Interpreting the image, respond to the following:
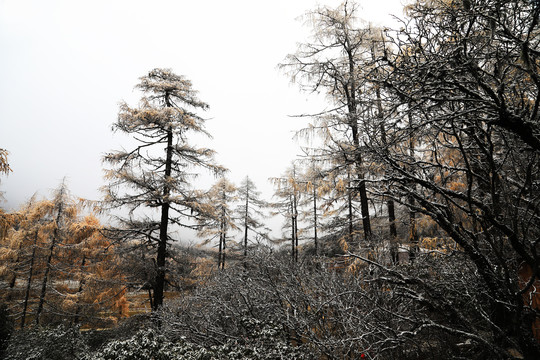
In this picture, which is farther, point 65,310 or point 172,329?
point 65,310

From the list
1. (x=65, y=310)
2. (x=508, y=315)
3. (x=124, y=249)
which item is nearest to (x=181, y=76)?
(x=124, y=249)

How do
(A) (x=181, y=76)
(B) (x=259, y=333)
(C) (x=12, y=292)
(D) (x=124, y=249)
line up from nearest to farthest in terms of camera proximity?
(B) (x=259, y=333) < (D) (x=124, y=249) < (A) (x=181, y=76) < (C) (x=12, y=292)

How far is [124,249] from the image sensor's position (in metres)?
11.0

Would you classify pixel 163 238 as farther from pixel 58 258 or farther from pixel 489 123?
pixel 489 123

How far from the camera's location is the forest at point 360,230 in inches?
86.4

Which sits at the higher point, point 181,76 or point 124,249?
point 181,76

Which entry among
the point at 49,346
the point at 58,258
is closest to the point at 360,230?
the point at 49,346

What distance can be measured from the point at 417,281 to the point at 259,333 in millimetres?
3710

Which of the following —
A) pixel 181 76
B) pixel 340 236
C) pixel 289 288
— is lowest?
pixel 289 288

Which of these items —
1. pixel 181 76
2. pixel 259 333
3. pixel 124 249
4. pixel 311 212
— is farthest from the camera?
pixel 311 212

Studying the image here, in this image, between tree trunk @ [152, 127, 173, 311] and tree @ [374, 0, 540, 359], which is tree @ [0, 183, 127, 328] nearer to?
tree trunk @ [152, 127, 173, 311]

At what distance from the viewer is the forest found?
2.20m

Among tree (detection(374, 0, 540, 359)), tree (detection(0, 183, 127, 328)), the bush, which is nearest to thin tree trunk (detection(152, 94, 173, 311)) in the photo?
the bush

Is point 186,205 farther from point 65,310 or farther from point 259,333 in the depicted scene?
point 65,310
